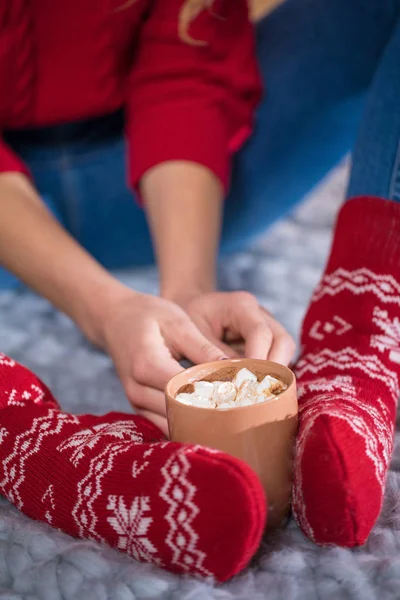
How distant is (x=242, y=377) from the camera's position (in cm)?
57

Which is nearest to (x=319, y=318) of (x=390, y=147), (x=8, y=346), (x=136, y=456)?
(x=390, y=147)

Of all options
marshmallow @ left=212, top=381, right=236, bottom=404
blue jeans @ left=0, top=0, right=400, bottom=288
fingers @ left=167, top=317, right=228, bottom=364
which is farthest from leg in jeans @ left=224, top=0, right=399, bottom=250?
marshmallow @ left=212, top=381, right=236, bottom=404

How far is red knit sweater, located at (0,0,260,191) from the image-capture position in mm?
1012

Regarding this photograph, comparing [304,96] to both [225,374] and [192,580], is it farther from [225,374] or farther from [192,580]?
[192,580]

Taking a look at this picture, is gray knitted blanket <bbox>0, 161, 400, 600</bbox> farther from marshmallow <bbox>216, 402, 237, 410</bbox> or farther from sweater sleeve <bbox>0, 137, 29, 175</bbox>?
sweater sleeve <bbox>0, 137, 29, 175</bbox>

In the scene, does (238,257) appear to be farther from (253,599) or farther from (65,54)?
(253,599)

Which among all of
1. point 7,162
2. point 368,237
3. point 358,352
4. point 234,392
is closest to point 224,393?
point 234,392

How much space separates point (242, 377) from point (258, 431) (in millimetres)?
50

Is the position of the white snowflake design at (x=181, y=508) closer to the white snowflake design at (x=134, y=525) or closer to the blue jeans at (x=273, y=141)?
the white snowflake design at (x=134, y=525)

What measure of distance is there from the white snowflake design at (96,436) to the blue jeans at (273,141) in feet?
1.93

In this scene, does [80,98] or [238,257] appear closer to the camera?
[80,98]

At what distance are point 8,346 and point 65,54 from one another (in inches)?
15.6

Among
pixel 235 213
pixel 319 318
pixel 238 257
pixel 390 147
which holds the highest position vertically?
pixel 390 147

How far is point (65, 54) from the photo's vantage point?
1.04 metres
